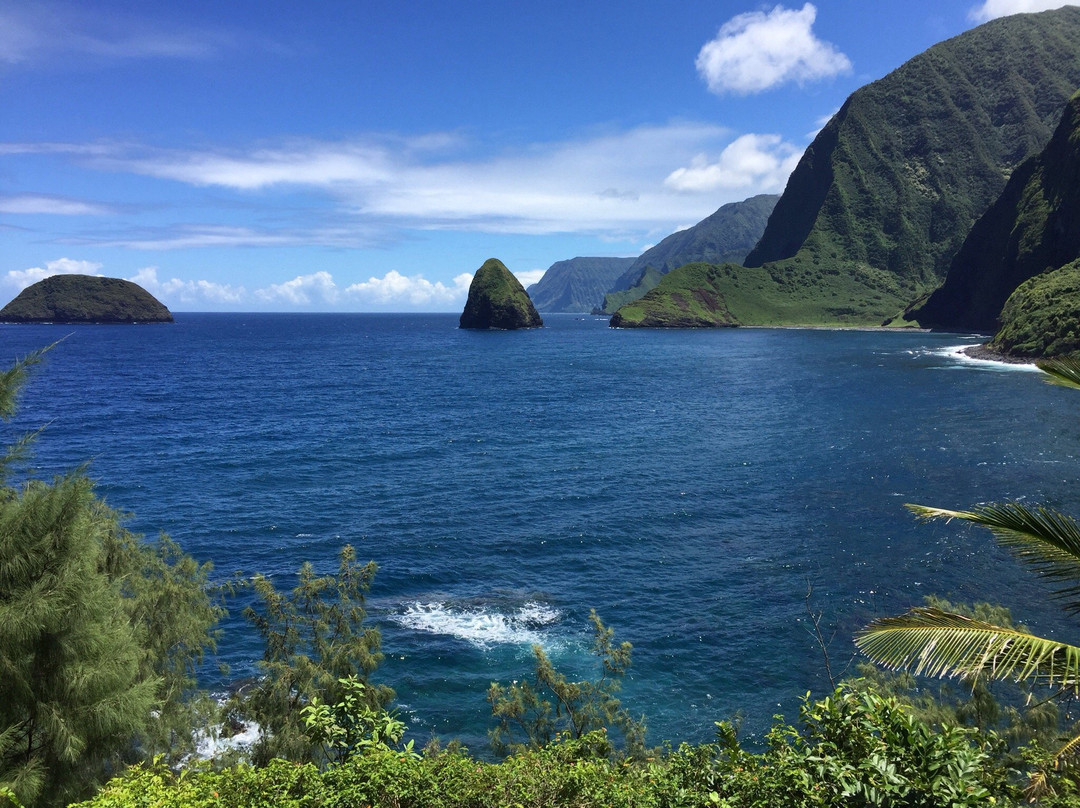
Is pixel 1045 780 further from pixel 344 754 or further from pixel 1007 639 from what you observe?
pixel 344 754

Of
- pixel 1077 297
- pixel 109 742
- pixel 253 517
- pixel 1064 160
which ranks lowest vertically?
pixel 253 517

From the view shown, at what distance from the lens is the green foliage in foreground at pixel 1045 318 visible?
417 ft

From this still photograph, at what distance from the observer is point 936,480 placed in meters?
60.9

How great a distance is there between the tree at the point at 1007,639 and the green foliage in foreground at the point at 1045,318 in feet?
448

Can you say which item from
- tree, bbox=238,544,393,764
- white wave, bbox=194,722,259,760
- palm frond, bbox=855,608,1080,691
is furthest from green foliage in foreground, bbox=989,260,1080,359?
white wave, bbox=194,722,259,760

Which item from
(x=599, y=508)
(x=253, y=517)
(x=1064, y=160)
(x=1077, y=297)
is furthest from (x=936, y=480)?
(x=1064, y=160)

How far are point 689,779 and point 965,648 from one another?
572 cm

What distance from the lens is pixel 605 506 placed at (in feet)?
191

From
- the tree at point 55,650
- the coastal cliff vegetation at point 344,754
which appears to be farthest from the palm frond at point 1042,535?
the tree at point 55,650

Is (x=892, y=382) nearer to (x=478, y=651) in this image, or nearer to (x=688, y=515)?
(x=688, y=515)

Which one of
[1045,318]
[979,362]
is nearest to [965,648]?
[1045,318]

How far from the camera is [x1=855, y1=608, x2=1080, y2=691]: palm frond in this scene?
1083 centimetres

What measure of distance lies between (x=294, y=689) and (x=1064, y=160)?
246061mm

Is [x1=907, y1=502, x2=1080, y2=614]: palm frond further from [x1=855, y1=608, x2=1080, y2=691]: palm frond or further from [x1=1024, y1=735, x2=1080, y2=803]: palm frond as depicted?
[x1=1024, y1=735, x2=1080, y2=803]: palm frond
